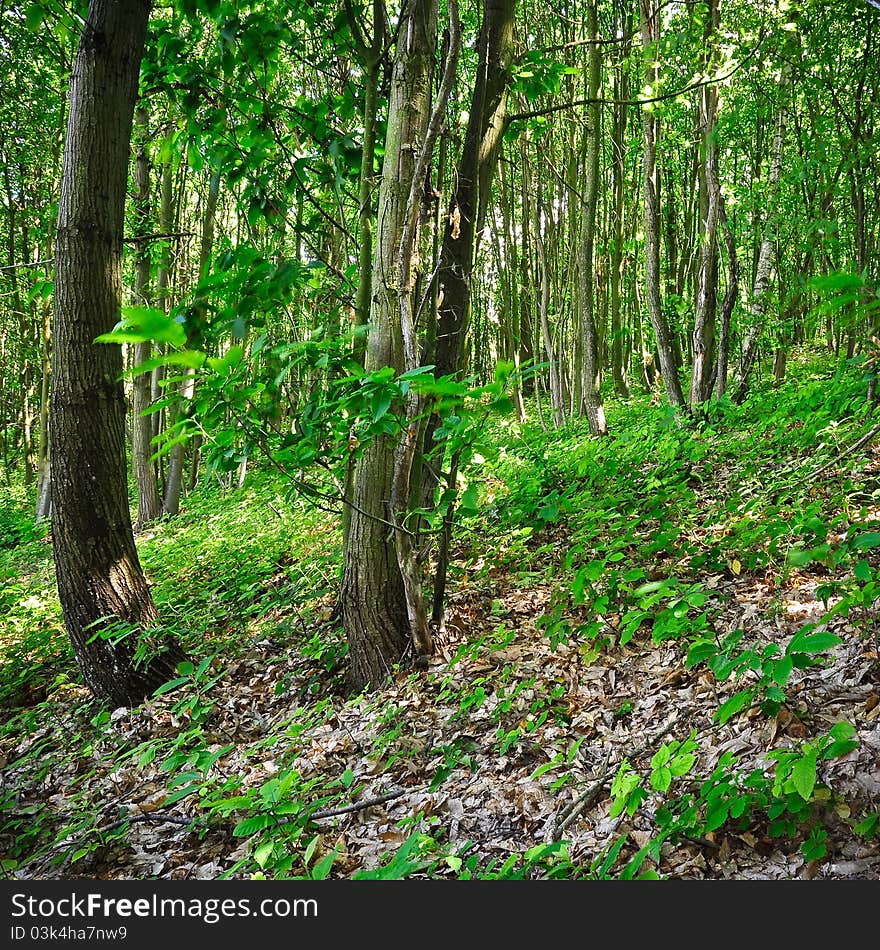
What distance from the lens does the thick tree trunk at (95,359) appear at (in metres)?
3.93

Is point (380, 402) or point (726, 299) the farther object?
point (726, 299)

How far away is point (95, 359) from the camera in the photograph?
157 inches

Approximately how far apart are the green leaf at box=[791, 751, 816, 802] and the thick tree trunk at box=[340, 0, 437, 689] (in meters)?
2.16

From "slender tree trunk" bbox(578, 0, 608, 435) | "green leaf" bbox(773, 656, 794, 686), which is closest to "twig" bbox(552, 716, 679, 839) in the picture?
"green leaf" bbox(773, 656, 794, 686)

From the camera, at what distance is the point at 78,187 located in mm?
3949

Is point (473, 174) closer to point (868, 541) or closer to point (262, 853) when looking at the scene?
point (868, 541)

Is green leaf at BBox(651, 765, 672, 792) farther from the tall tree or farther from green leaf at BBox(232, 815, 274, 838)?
the tall tree

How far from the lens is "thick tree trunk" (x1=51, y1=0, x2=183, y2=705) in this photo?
3.93 m

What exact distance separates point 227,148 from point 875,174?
250 inches

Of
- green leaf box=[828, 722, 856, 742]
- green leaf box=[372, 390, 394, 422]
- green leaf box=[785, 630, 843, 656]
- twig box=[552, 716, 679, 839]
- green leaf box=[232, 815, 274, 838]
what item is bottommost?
twig box=[552, 716, 679, 839]

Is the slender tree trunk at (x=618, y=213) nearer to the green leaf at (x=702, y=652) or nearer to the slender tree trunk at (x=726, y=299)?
the slender tree trunk at (x=726, y=299)

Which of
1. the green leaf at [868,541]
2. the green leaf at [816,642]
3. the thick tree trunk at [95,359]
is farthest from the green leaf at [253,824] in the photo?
the green leaf at [868,541]

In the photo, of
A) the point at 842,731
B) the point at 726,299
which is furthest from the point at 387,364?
the point at 726,299

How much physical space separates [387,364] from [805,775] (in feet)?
8.64
